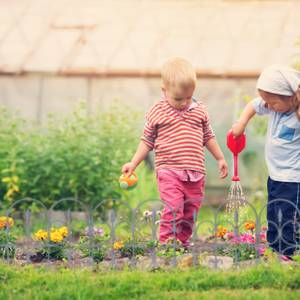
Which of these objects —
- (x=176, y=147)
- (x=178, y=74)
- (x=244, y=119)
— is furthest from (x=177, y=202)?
(x=178, y=74)

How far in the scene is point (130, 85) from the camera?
11477mm

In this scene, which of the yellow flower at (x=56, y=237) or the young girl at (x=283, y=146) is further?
the young girl at (x=283, y=146)

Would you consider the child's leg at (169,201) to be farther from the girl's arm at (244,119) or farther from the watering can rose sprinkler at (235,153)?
the girl's arm at (244,119)

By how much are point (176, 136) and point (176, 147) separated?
2.8 inches

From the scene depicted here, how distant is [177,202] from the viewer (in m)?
6.20

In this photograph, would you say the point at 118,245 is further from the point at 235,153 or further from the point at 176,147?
the point at 235,153

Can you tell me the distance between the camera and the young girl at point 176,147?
6.16 meters

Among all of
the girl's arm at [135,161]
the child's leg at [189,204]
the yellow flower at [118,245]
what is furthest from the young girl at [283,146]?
the yellow flower at [118,245]

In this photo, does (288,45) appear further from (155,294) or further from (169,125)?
(155,294)

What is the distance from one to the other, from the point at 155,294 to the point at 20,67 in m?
7.14

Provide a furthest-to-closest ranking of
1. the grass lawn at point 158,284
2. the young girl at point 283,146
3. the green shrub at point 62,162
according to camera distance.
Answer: the green shrub at point 62,162 → the young girl at point 283,146 → the grass lawn at point 158,284

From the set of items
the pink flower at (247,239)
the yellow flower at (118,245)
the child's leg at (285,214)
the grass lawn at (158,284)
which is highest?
the child's leg at (285,214)

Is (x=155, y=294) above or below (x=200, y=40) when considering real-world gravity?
below

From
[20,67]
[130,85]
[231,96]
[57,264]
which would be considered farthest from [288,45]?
[57,264]
